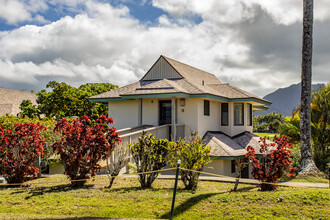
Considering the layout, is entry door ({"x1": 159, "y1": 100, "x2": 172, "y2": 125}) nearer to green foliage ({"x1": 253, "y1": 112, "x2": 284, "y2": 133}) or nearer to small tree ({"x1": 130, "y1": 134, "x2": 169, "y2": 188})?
small tree ({"x1": 130, "y1": 134, "x2": 169, "y2": 188})

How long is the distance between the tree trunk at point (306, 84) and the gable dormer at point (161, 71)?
858 centimetres

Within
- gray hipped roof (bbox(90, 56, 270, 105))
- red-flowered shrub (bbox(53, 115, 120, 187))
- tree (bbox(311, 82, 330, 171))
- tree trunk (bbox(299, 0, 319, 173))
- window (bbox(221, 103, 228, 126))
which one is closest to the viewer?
red-flowered shrub (bbox(53, 115, 120, 187))

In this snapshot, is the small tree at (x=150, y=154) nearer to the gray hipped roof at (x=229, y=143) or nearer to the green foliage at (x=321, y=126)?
the gray hipped roof at (x=229, y=143)

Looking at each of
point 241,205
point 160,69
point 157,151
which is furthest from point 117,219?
point 160,69

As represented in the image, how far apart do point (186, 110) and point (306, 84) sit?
687 cm

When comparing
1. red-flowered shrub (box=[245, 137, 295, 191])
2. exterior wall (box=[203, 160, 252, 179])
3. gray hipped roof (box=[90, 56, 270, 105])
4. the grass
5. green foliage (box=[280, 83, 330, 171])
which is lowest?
the grass

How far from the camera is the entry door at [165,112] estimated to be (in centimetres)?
2053

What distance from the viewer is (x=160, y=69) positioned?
75.8 feet

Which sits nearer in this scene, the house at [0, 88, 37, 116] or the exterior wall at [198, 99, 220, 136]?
the exterior wall at [198, 99, 220, 136]

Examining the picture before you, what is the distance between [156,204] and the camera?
30.0 feet

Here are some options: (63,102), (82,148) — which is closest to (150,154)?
(82,148)

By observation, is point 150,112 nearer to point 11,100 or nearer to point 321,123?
point 321,123

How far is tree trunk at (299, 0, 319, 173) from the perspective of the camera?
16344 millimetres

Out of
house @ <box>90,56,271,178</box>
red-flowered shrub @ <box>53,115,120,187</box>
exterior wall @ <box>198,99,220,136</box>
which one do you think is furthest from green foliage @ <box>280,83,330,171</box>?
red-flowered shrub @ <box>53,115,120,187</box>
